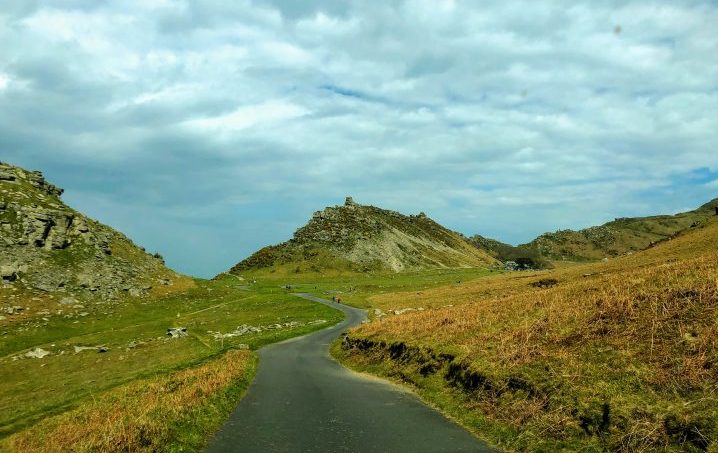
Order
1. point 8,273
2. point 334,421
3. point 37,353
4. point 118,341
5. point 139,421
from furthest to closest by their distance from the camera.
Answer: point 8,273 → point 118,341 → point 37,353 → point 334,421 → point 139,421

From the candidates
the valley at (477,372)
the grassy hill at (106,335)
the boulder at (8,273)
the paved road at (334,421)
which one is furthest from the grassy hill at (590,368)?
the boulder at (8,273)

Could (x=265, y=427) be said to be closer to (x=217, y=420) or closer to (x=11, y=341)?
(x=217, y=420)

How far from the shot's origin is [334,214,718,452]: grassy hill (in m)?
13.5

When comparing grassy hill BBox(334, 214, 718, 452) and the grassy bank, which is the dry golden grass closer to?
the grassy bank

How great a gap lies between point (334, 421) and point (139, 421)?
735cm

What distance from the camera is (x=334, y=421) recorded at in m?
19.7

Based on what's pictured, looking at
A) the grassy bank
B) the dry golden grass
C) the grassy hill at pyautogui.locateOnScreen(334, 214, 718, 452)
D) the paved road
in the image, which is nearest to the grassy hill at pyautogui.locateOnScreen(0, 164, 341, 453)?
the dry golden grass

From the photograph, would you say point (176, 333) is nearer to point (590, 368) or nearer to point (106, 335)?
point (106, 335)

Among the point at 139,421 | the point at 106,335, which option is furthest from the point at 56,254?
the point at 139,421

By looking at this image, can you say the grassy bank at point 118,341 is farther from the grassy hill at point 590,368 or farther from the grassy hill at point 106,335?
the grassy hill at point 590,368

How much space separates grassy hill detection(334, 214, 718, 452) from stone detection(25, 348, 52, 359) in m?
41.8

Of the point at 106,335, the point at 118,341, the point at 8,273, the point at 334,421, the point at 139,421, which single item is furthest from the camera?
the point at 8,273

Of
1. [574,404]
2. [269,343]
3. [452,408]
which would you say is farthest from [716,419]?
[269,343]

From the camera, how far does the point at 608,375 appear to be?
1644 cm
